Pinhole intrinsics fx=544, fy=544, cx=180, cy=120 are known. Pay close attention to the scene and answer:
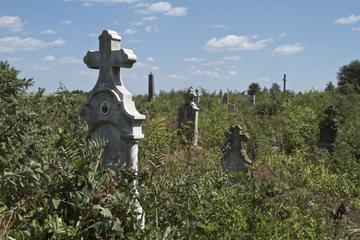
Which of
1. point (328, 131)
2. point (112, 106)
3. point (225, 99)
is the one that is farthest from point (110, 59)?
point (225, 99)

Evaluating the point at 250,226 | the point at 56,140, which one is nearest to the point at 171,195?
the point at 250,226

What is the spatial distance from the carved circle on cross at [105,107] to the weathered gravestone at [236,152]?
3.79 meters

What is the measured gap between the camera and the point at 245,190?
5531 mm

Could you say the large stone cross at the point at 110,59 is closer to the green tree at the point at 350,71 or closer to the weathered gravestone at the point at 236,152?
the weathered gravestone at the point at 236,152

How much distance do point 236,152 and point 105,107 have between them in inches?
159

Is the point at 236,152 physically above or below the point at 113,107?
below

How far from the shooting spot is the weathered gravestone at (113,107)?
231 inches

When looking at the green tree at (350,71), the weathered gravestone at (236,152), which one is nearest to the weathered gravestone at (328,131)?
the weathered gravestone at (236,152)

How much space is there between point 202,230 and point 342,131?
12.1m

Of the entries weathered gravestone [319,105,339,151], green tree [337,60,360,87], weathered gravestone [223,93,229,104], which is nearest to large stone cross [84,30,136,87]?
weathered gravestone [319,105,339,151]

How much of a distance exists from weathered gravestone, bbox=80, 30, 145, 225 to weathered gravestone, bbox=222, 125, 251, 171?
376 cm

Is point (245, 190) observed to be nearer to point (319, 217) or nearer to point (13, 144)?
point (319, 217)

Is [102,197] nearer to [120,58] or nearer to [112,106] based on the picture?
[112,106]

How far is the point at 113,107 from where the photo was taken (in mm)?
6016
